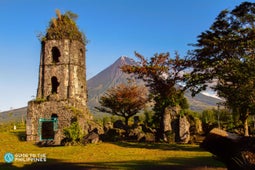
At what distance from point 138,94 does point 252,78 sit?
21.1m

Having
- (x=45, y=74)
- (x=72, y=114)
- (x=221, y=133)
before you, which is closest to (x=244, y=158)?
(x=221, y=133)

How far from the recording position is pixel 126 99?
35312 millimetres

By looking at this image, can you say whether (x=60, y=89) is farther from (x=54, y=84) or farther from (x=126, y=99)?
(x=126, y=99)

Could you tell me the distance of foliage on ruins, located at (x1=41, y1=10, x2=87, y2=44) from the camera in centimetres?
2900

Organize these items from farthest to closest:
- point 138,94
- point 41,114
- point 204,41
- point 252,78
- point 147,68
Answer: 1. point 138,94
2. point 41,114
3. point 147,68
4. point 204,41
5. point 252,78

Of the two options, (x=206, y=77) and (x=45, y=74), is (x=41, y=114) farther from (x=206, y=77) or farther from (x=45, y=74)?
(x=206, y=77)

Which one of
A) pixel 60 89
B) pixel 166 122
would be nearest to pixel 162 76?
pixel 166 122

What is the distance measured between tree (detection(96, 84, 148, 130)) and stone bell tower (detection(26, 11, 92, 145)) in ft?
→ 21.9

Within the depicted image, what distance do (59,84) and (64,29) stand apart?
5.79 m

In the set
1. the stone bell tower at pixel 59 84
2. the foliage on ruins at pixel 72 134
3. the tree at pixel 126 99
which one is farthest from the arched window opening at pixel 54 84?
the tree at pixel 126 99

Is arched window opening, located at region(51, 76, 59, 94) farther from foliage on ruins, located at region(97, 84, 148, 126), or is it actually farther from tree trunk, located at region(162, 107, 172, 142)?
tree trunk, located at region(162, 107, 172, 142)

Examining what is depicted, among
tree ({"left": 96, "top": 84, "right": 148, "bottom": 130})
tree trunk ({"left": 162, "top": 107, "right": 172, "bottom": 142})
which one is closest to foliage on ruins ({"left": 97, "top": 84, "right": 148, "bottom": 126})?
tree ({"left": 96, "top": 84, "right": 148, "bottom": 130})

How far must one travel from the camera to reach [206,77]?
20.5 meters

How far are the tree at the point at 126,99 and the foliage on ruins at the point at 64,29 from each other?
8.73m
